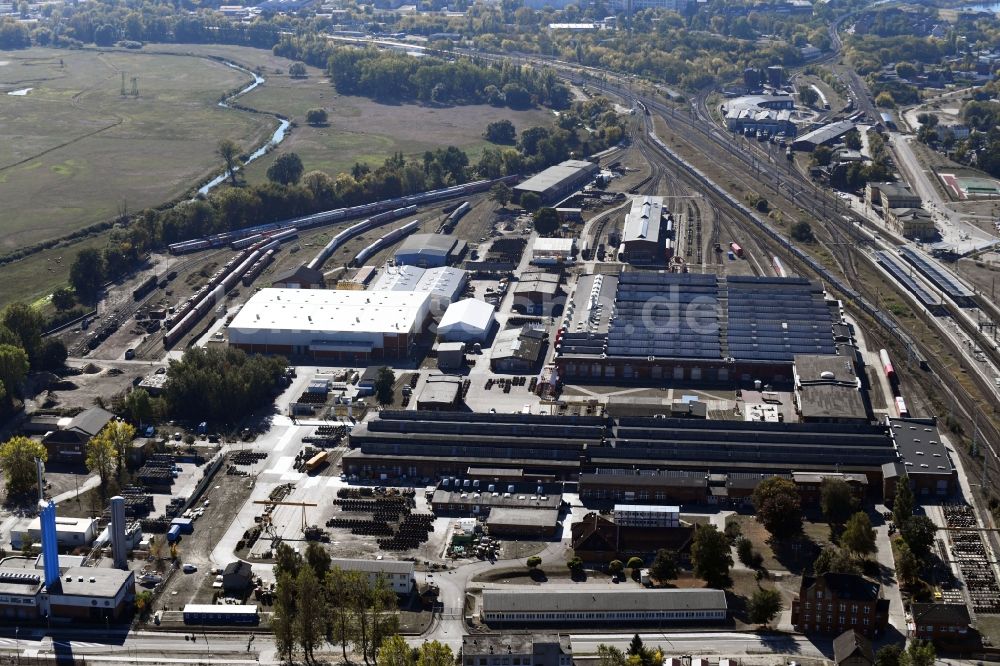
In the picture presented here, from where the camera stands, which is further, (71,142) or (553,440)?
(71,142)

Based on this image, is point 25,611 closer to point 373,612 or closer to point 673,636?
point 373,612

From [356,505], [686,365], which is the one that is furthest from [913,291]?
[356,505]

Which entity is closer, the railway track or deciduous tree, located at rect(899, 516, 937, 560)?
deciduous tree, located at rect(899, 516, 937, 560)

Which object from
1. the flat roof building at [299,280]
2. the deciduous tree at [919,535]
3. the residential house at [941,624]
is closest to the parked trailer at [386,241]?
the flat roof building at [299,280]

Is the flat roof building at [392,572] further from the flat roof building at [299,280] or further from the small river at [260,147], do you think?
the small river at [260,147]

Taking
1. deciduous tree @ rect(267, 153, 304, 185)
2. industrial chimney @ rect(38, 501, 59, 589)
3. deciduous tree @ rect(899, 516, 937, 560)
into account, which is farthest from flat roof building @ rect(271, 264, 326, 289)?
deciduous tree @ rect(899, 516, 937, 560)

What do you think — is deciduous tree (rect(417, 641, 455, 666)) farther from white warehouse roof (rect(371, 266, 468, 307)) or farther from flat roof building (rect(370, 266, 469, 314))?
white warehouse roof (rect(371, 266, 468, 307))

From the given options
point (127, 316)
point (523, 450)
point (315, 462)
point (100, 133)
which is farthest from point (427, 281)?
point (100, 133)
